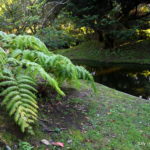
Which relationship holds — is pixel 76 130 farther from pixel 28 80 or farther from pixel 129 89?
pixel 129 89

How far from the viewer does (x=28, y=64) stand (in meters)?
2.81

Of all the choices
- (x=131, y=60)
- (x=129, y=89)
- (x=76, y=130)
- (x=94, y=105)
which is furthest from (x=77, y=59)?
(x=76, y=130)

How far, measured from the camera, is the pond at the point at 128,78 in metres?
8.67

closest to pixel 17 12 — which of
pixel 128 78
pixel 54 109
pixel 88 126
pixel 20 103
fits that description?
pixel 54 109

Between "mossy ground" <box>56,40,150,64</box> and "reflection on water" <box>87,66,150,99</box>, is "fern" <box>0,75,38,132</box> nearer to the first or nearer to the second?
"reflection on water" <box>87,66,150,99</box>

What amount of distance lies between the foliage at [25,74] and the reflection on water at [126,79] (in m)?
5.19

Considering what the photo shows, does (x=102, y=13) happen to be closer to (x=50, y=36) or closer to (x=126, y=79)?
(x=126, y=79)

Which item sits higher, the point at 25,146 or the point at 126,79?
the point at 25,146

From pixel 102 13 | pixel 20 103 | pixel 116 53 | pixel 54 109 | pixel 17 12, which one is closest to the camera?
pixel 20 103

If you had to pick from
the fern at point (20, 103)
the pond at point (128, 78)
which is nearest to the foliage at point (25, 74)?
the fern at point (20, 103)

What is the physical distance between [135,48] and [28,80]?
15963 mm

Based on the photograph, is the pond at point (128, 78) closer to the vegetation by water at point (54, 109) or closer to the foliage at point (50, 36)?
the foliage at point (50, 36)

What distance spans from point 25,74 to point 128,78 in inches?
352

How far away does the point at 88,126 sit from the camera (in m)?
3.23
